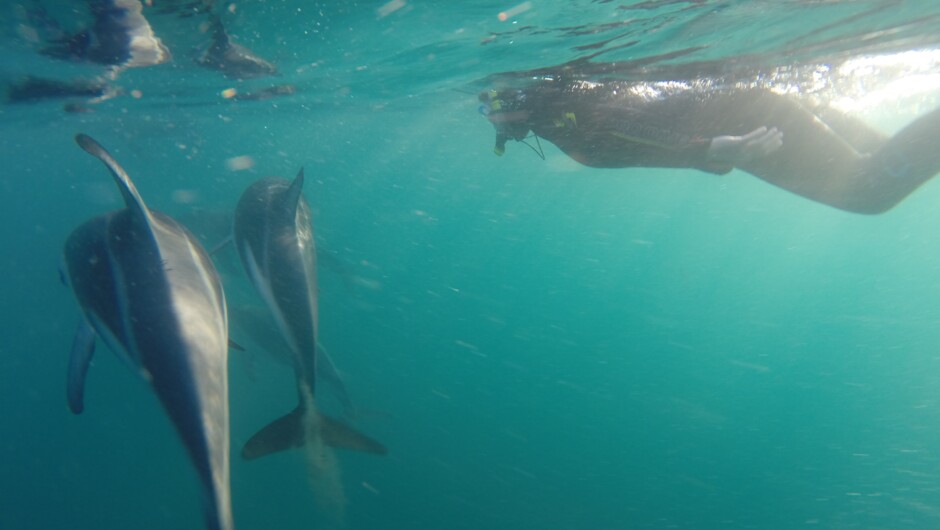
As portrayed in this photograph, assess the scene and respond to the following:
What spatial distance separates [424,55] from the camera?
451 inches

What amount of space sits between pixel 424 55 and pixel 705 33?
5829 millimetres

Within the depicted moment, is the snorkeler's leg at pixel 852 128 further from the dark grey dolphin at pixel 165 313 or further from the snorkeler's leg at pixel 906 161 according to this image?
the dark grey dolphin at pixel 165 313

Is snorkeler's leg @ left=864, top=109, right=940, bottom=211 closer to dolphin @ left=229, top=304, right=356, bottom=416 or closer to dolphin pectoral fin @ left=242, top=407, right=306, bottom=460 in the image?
dolphin pectoral fin @ left=242, top=407, right=306, bottom=460

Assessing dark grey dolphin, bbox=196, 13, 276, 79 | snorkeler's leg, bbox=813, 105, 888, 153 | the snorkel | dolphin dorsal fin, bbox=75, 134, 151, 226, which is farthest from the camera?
dark grey dolphin, bbox=196, 13, 276, 79

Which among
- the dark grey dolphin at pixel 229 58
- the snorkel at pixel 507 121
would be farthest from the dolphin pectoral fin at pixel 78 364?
the dark grey dolphin at pixel 229 58

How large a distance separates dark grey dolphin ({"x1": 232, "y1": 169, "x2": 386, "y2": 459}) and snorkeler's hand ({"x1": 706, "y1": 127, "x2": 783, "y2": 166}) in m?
3.57

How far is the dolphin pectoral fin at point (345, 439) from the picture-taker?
15.9 feet

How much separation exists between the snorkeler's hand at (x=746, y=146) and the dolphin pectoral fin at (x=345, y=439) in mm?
4124

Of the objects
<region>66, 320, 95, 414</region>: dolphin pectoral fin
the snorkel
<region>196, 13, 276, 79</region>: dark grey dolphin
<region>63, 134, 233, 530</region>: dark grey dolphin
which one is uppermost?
the snorkel

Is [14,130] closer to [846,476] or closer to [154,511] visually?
[154,511]

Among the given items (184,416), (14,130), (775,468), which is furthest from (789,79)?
(14,130)

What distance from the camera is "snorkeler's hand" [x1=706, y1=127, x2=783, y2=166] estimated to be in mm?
4344

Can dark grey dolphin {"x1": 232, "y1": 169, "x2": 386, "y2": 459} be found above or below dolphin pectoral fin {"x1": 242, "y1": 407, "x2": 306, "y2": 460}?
above

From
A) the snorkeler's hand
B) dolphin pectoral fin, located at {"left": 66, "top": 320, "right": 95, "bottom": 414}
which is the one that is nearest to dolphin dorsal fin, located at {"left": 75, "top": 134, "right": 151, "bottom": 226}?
dolphin pectoral fin, located at {"left": 66, "top": 320, "right": 95, "bottom": 414}
